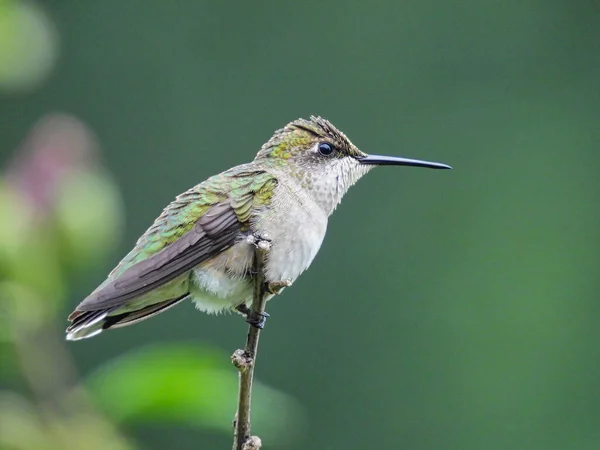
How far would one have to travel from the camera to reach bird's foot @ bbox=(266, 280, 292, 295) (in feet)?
9.59

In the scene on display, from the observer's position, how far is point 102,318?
308 centimetres

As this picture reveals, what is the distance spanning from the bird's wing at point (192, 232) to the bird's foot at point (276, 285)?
240 mm

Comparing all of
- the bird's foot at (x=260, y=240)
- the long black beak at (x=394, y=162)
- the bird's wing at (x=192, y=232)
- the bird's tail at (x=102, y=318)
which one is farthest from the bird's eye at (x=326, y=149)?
the bird's tail at (x=102, y=318)

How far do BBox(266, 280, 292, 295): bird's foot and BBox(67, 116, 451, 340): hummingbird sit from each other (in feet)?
0.04

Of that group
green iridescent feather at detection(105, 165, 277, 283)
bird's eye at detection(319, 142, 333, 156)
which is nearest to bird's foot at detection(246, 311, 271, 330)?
green iridescent feather at detection(105, 165, 277, 283)

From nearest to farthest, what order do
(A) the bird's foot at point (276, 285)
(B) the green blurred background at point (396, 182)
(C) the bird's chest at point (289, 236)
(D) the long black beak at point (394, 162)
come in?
(A) the bird's foot at point (276, 285) → (C) the bird's chest at point (289, 236) → (D) the long black beak at point (394, 162) → (B) the green blurred background at point (396, 182)

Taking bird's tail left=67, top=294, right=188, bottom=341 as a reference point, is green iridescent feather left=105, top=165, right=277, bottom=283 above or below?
above

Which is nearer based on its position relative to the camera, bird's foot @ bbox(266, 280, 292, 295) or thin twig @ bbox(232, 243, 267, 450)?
thin twig @ bbox(232, 243, 267, 450)

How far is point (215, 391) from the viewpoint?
2.53 m

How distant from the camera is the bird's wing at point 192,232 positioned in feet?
10.1

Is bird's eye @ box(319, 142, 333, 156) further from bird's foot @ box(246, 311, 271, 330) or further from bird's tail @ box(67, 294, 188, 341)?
bird's foot @ box(246, 311, 271, 330)

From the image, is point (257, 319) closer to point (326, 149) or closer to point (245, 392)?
point (245, 392)

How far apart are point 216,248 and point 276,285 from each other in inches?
11.9

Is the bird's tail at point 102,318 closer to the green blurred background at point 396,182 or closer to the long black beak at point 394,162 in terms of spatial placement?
the long black beak at point 394,162
